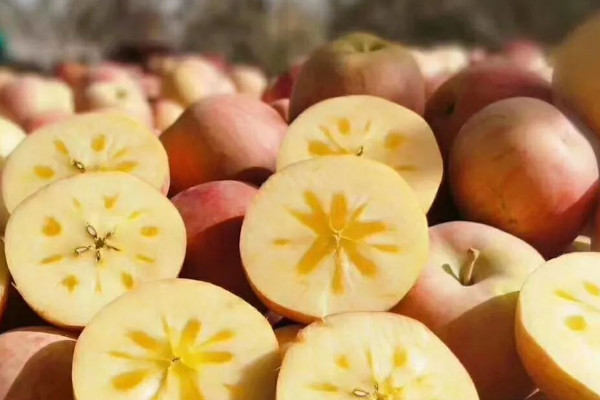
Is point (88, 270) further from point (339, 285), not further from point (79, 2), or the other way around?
point (79, 2)

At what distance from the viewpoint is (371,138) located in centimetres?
77

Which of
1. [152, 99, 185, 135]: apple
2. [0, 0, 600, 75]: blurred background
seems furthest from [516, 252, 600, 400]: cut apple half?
[0, 0, 600, 75]: blurred background

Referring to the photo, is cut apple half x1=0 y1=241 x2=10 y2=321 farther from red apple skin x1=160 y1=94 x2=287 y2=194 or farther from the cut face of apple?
red apple skin x1=160 y1=94 x2=287 y2=194

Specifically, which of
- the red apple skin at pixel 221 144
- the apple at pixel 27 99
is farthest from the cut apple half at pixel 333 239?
the apple at pixel 27 99

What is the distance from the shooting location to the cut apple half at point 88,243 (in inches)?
23.8

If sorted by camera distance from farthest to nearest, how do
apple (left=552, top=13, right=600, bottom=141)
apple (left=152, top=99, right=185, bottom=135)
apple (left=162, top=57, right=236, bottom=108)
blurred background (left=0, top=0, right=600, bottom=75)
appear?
blurred background (left=0, top=0, right=600, bottom=75), apple (left=162, top=57, right=236, bottom=108), apple (left=152, top=99, right=185, bottom=135), apple (left=552, top=13, right=600, bottom=141)

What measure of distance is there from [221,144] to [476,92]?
1.07 ft

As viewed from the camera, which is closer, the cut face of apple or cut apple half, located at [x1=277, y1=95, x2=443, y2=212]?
the cut face of apple

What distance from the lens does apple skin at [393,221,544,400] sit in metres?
0.61

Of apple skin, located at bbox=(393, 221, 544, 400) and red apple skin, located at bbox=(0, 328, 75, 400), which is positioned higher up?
red apple skin, located at bbox=(0, 328, 75, 400)

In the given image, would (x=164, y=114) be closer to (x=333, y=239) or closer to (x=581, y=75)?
(x=581, y=75)

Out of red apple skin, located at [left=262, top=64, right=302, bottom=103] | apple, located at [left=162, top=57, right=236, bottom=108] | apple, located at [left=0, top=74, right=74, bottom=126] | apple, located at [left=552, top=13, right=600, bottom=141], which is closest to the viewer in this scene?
apple, located at [left=552, top=13, right=600, bottom=141]

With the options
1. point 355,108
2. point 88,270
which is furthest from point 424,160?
point 88,270

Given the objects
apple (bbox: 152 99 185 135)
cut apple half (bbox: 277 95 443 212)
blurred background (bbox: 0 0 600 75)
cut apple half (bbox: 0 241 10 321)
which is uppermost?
cut apple half (bbox: 277 95 443 212)
